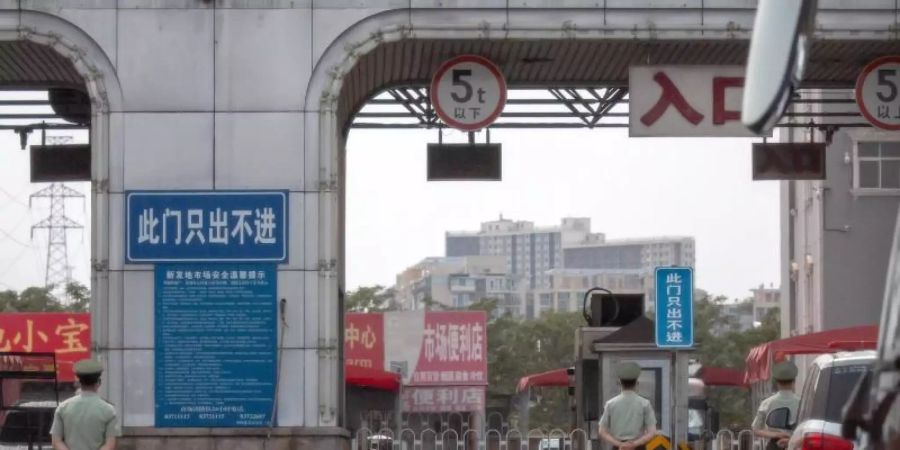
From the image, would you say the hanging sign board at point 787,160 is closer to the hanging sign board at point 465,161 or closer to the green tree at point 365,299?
the hanging sign board at point 465,161

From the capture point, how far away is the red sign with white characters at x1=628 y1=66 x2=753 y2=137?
1811 cm

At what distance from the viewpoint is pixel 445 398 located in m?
56.8

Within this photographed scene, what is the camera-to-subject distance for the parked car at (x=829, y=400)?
10.1 metres

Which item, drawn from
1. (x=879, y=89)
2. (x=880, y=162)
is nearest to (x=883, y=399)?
(x=879, y=89)

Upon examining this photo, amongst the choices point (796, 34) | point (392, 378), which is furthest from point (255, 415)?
point (392, 378)

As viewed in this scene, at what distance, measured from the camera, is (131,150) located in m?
17.3

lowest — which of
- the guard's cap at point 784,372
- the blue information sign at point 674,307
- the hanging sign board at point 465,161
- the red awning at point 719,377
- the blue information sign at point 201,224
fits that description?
the red awning at point 719,377

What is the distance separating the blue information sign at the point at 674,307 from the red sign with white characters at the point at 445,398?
3918 centimetres

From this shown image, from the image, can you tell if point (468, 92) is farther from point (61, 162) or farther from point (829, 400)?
point (829, 400)

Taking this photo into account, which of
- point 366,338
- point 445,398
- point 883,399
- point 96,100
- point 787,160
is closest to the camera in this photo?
point 883,399

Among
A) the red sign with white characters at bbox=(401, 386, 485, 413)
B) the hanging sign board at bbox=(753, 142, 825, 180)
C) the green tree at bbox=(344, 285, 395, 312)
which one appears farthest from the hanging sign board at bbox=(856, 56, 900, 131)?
the green tree at bbox=(344, 285, 395, 312)

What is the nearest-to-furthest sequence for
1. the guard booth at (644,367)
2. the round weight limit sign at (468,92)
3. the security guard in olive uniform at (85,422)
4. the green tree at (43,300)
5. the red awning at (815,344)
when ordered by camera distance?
the security guard in olive uniform at (85,422)
the guard booth at (644,367)
the round weight limit sign at (468,92)
the red awning at (815,344)
the green tree at (43,300)

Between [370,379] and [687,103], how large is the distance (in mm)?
18354

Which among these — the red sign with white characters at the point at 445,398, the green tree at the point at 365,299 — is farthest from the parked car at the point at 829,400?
the green tree at the point at 365,299
